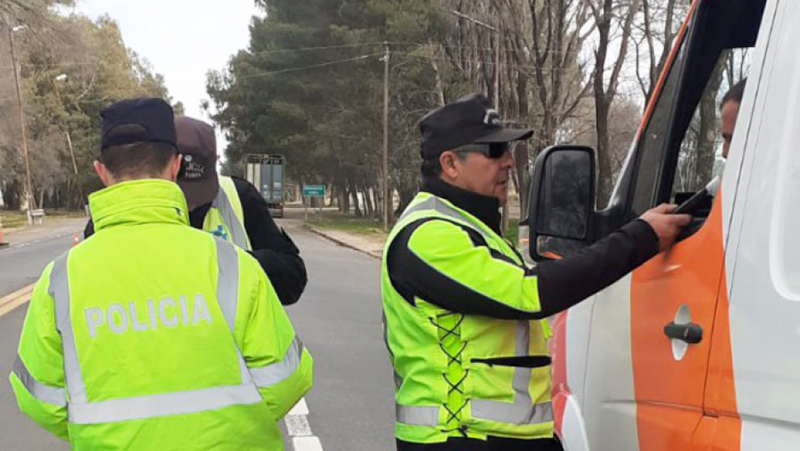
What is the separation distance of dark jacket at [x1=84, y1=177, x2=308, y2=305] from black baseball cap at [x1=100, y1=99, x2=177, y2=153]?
2.46 ft

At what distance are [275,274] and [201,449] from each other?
0.98 meters

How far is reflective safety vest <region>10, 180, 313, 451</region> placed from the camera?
5.50 feet

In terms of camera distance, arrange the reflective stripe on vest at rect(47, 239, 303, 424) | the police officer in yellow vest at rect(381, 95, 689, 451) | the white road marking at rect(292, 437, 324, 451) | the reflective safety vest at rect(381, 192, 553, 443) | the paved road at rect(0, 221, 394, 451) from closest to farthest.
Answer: the reflective stripe on vest at rect(47, 239, 303, 424)
the police officer in yellow vest at rect(381, 95, 689, 451)
the reflective safety vest at rect(381, 192, 553, 443)
the white road marking at rect(292, 437, 324, 451)
the paved road at rect(0, 221, 394, 451)

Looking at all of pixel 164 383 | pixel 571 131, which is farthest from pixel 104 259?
pixel 571 131

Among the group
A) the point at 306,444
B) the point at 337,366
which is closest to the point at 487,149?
the point at 306,444

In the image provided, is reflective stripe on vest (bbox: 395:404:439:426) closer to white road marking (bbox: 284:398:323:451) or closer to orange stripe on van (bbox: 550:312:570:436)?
orange stripe on van (bbox: 550:312:570:436)

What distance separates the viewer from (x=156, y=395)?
1.68m

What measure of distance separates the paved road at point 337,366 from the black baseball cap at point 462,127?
3.04 metres

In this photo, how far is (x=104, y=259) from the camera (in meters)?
1.72

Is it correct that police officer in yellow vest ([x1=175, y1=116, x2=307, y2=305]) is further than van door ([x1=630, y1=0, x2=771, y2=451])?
Yes

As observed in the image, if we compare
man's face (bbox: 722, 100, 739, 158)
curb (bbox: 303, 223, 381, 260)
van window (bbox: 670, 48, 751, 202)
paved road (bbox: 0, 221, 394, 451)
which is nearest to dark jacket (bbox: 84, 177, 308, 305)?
van window (bbox: 670, 48, 751, 202)

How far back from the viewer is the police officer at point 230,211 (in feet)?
Answer: 8.32

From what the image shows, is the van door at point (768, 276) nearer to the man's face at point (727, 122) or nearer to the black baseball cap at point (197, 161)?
the man's face at point (727, 122)

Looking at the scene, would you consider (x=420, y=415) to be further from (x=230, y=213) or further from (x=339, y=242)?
(x=339, y=242)
